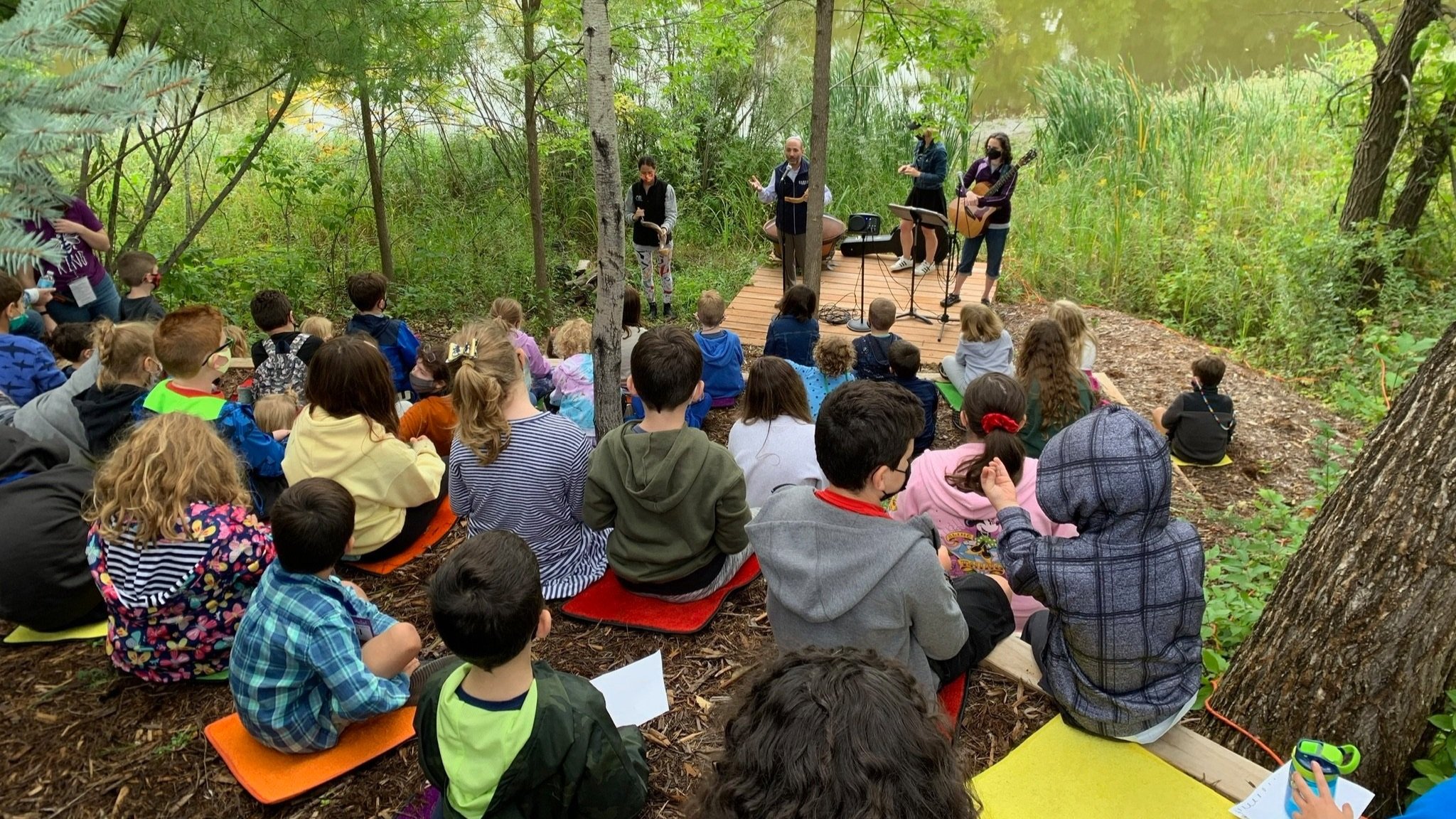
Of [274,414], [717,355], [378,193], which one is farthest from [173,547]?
[378,193]

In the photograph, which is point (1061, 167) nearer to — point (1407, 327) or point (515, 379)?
point (1407, 327)

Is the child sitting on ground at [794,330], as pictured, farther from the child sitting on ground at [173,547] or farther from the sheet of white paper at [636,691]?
the child sitting on ground at [173,547]

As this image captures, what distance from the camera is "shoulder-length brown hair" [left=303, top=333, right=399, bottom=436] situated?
3.39m

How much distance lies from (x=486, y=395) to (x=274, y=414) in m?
1.64

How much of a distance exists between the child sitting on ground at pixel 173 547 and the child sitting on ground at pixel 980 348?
422 centimetres

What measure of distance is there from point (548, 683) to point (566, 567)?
55.3 inches

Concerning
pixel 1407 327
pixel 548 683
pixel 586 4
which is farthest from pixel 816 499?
pixel 1407 327

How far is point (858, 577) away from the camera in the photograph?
7.19 feet

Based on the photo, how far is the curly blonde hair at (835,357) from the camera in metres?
4.97

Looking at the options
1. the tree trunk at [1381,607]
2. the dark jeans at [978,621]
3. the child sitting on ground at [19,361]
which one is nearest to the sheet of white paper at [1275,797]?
the tree trunk at [1381,607]

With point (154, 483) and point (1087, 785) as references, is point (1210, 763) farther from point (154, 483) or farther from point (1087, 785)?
point (154, 483)

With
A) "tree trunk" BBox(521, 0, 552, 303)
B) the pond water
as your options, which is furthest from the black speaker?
the pond water

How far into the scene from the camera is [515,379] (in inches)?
132

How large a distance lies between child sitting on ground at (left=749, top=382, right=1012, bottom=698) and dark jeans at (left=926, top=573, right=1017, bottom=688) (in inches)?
10.5
